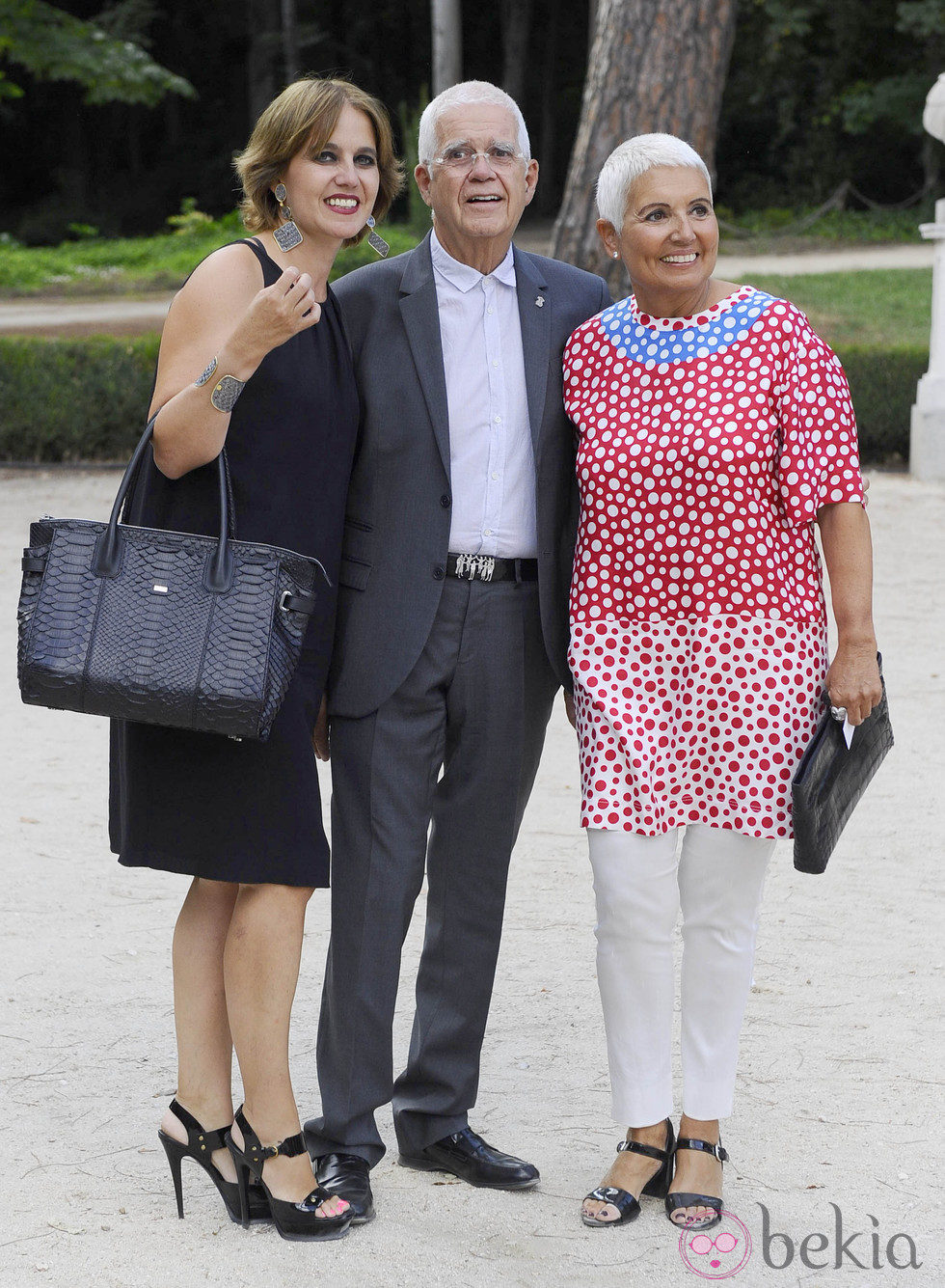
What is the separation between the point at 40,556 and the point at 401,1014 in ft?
5.75

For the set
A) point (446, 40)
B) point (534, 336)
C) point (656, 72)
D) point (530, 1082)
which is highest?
point (446, 40)

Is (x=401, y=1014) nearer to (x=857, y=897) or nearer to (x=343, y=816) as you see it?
(x=343, y=816)

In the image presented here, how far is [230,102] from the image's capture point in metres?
36.0

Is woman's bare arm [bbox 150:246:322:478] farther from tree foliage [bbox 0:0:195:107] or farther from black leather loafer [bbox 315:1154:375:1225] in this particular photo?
tree foliage [bbox 0:0:195:107]

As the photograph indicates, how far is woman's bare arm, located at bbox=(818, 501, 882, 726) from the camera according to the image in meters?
2.82

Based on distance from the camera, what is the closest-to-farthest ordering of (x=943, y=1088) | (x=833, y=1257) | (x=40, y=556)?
(x=40, y=556)
(x=833, y=1257)
(x=943, y=1088)

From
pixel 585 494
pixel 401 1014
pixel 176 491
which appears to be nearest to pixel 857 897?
pixel 401 1014

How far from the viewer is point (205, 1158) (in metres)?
2.95

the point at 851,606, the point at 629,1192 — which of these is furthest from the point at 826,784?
the point at 629,1192

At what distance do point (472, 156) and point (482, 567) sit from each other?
775mm

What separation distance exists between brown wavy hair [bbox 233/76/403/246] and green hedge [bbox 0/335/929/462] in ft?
33.1
